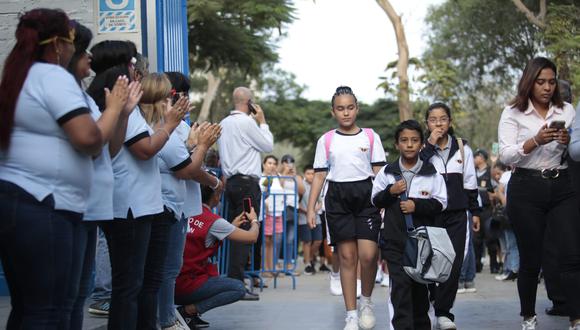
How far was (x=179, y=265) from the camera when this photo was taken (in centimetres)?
716

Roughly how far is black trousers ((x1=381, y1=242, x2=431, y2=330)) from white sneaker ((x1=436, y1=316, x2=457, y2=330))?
0.52 m

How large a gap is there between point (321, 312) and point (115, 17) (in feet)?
11.3

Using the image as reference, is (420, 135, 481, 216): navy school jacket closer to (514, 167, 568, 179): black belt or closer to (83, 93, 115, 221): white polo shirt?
(514, 167, 568, 179): black belt

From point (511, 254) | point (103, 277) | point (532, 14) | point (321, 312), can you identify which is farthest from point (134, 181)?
point (532, 14)

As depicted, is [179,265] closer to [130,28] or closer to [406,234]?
[406,234]

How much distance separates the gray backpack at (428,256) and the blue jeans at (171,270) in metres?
1.64

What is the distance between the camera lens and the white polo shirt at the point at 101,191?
5.01 m

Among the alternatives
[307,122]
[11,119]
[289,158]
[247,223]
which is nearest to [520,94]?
[247,223]

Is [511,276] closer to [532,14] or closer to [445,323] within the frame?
[445,323]

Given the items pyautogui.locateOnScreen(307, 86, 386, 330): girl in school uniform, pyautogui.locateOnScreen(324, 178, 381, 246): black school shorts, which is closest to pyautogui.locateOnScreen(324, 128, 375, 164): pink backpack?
pyautogui.locateOnScreen(307, 86, 386, 330): girl in school uniform

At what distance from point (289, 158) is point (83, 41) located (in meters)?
15.5

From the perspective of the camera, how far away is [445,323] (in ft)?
27.2

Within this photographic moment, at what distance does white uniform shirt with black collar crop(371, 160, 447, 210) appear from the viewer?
7855 millimetres

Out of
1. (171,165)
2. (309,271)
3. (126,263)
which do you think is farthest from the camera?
(309,271)
